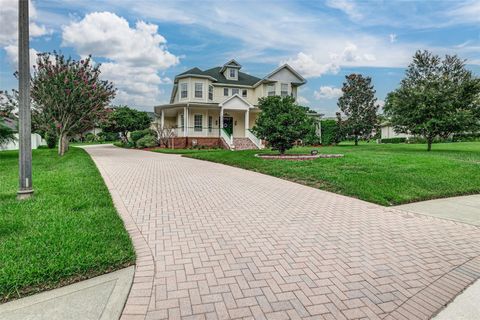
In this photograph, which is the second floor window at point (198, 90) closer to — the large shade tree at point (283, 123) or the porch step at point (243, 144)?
the porch step at point (243, 144)

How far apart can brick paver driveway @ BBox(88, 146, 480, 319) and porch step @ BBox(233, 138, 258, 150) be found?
61.8 ft

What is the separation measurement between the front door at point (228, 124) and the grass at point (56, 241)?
23.2m

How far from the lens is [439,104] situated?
1873 cm

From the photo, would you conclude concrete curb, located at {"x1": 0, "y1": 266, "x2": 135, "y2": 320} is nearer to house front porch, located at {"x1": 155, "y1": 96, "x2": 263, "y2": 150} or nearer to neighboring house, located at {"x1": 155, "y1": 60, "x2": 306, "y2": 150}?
house front porch, located at {"x1": 155, "y1": 96, "x2": 263, "y2": 150}

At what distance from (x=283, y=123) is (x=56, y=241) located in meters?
12.0

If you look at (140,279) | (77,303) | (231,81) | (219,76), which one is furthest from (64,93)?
A: (231,81)

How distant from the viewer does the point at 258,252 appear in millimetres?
3855

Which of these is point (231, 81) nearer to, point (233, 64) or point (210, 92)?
point (233, 64)

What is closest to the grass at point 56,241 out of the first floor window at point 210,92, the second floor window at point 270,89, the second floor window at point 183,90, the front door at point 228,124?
the second floor window at point 183,90

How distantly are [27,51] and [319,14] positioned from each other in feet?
36.7

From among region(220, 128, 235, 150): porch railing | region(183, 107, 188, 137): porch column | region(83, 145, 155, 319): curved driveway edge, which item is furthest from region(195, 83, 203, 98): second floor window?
region(83, 145, 155, 319): curved driveway edge

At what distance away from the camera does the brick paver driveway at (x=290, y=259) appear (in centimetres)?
269

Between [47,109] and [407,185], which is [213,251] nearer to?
[407,185]

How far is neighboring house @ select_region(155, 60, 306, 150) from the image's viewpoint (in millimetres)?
26375
